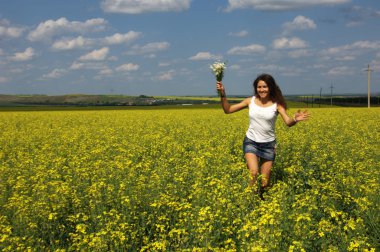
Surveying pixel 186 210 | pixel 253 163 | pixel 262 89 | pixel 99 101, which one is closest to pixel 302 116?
pixel 262 89

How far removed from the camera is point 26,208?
17.7 feet

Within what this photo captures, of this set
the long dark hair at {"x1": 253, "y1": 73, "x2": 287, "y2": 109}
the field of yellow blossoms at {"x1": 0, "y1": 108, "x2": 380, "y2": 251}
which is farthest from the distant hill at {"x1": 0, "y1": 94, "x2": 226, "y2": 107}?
the long dark hair at {"x1": 253, "y1": 73, "x2": 287, "y2": 109}

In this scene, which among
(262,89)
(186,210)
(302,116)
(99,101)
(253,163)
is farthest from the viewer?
(99,101)

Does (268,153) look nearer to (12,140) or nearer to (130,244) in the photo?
(130,244)

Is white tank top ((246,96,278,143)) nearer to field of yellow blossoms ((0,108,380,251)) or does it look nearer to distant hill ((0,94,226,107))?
field of yellow blossoms ((0,108,380,251))

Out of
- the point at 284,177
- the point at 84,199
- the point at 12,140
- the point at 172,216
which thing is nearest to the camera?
the point at 172,216

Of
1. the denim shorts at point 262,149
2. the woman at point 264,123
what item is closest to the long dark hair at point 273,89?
the woman at point 264,123

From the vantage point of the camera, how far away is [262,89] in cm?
707

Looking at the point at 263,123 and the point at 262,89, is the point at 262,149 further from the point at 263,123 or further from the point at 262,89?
the point at 262,89

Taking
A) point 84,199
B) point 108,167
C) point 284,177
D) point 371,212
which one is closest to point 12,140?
point 108,167

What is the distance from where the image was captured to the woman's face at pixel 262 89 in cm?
706

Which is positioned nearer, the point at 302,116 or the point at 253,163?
the point at 302,116

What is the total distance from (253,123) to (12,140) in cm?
973

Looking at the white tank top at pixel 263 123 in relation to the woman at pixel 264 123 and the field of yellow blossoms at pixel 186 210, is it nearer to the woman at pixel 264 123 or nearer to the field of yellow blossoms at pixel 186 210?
the woman at pixel 264 123
